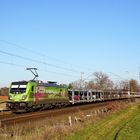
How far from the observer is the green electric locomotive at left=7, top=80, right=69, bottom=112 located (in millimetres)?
35588

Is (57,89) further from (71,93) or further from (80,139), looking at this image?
(80,139)

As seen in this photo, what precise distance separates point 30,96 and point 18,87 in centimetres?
167

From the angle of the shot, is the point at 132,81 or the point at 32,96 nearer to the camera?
the point at 32,96

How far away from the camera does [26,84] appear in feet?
120

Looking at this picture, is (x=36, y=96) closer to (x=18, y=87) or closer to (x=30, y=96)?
(x=30, y=96)

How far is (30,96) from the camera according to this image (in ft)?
119

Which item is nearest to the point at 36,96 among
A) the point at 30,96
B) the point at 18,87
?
the point at 30,96

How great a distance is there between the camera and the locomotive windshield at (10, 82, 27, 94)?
36.2m

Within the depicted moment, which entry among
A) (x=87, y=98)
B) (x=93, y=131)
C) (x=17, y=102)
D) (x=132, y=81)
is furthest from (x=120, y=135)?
(x=132, y=81)

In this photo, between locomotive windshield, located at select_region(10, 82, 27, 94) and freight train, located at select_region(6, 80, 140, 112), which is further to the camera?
locomotive windshield, located at select_region(10, 82, 27, 94)

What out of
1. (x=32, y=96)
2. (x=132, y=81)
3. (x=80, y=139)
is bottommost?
(x=80, y=139)

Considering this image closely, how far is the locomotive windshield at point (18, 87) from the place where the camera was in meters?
36.2

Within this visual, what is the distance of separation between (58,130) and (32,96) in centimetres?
1944

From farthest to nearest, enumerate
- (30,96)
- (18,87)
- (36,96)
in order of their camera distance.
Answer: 1. (36,96)
2. (18,87)
3. (30,96)
